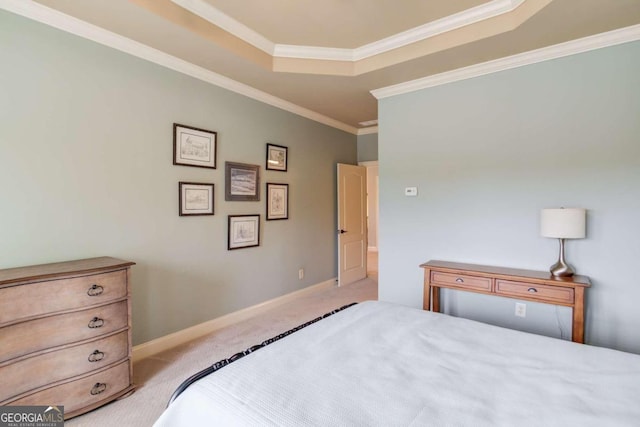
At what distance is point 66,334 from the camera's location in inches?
74.8

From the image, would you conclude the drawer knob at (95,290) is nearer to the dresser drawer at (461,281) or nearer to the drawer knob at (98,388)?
the drawer knob at (98,388)

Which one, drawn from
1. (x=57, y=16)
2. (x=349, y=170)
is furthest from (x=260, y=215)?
(x=57, y=16)

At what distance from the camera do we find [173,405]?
114 centimetres

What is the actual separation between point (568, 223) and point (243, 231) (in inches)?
118

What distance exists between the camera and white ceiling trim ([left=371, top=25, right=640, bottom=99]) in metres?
2.43

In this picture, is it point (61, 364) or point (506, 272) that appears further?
point (506, 272)

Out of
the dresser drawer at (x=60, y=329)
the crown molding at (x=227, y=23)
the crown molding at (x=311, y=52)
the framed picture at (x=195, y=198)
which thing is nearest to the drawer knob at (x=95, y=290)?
the dresser drawer at (x=60, y=329)

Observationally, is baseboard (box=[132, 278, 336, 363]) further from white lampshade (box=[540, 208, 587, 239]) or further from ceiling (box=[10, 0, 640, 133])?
white lampshade (box=[540, 208, 587, 239])

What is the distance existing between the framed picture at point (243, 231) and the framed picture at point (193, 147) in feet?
2.13

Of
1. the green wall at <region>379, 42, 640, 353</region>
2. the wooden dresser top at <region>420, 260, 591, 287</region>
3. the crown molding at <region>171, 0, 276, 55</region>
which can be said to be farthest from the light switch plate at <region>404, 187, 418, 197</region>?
the crown molding at <region>171, 0, 276, 55</region>

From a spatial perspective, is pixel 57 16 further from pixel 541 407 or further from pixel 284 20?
pixel 541 407

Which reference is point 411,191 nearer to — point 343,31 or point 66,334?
point 343,31

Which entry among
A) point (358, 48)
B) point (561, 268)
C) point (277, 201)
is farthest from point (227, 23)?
point (561, 268)

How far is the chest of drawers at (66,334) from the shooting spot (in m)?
1.72
